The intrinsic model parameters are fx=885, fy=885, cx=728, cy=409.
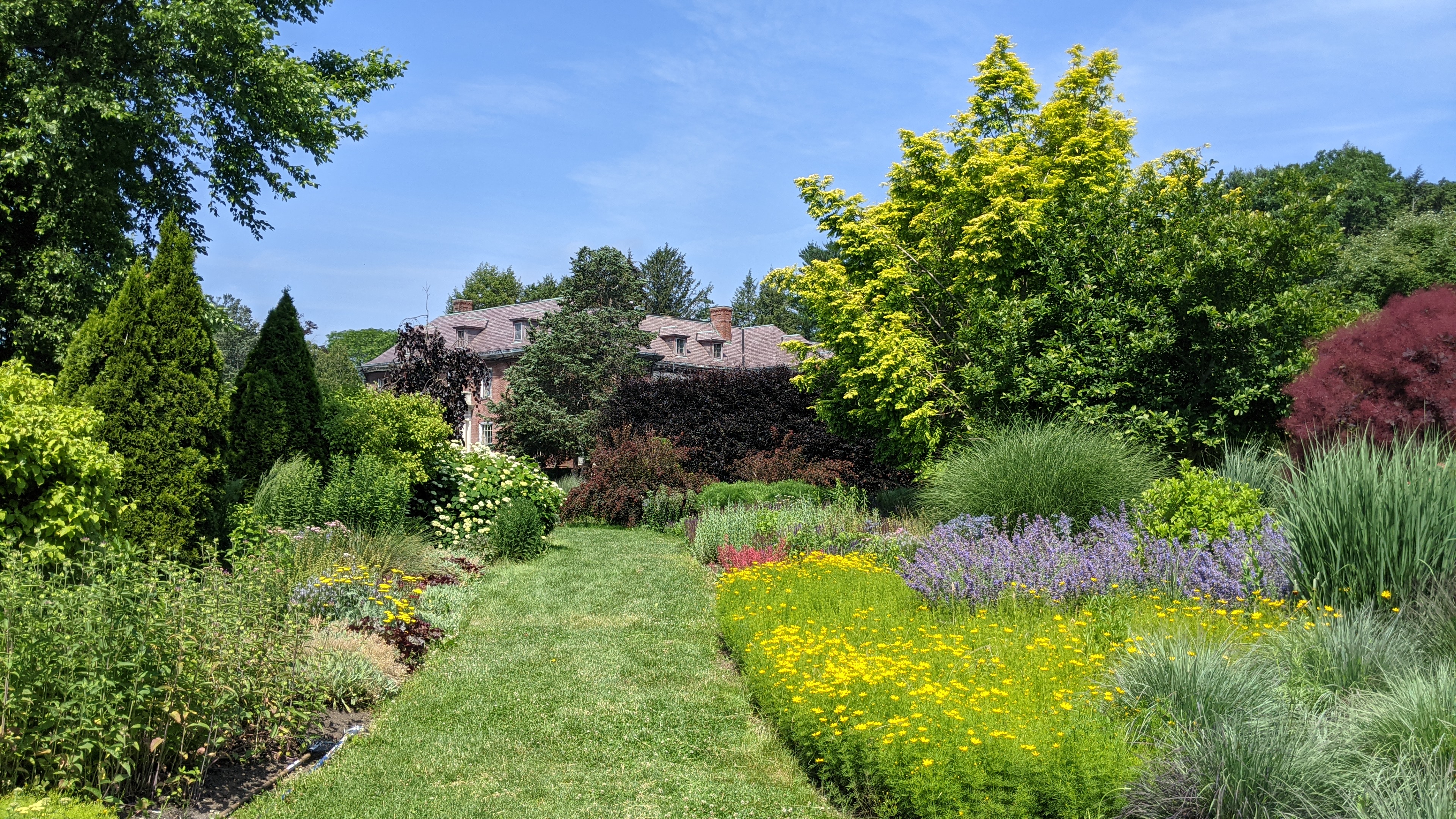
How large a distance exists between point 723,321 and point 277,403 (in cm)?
3282

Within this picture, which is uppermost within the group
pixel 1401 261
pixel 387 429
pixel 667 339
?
pixel 1401 261

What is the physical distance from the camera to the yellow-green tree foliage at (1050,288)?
11.7m

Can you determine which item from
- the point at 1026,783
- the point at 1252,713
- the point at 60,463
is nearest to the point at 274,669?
the point at 60,463

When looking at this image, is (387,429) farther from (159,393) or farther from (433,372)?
(433,372)

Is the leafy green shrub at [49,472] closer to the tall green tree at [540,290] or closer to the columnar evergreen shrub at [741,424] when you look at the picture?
the columnar evergreen shrub at [741,424]

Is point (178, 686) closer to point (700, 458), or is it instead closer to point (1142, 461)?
point (1142, 461)

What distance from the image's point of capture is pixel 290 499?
405 inches

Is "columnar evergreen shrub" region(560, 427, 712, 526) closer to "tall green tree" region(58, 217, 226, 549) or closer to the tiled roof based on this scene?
"tall green tree" region(58, 217, 226, 549)

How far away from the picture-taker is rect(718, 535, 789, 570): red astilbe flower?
34.7ft

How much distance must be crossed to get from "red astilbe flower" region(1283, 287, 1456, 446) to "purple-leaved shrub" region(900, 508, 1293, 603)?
9.35ft

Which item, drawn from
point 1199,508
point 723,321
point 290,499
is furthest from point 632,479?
point 723,321

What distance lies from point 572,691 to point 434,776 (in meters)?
1.63

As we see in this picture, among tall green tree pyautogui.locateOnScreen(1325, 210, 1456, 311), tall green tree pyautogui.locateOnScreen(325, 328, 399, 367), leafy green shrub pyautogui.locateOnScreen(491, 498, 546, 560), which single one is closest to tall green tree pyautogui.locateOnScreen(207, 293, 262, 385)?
tall green tree pyautogui.locateOnScreen(325, 328, 399, 367)

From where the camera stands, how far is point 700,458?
1955 centimetres
